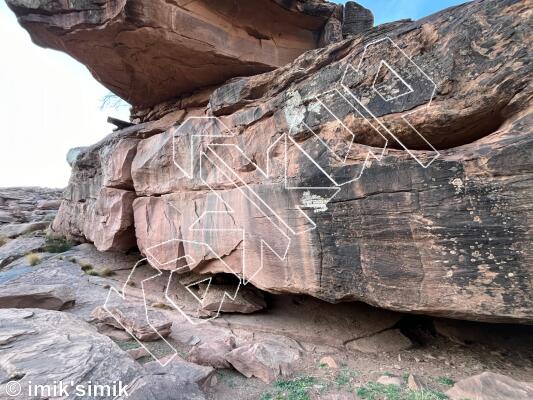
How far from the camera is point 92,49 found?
328 inches

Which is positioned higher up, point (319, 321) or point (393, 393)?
point (393, 393)

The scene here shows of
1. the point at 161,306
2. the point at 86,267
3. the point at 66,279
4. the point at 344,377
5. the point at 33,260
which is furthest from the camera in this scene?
the point at 33,260

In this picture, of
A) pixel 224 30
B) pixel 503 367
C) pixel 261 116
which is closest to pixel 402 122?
pixel 261 116

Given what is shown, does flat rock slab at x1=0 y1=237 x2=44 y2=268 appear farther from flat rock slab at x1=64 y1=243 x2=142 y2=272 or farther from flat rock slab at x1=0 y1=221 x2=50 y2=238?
flat rock slab at x1=0 y1=221 x2=50 y2=238

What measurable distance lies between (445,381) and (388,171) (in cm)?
292

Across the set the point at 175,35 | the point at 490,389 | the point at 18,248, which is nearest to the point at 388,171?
the point at 490,389

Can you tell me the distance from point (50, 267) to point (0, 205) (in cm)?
1734

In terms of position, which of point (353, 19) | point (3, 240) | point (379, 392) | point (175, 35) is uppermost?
point (353, 19)

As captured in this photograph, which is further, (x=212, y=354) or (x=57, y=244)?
(x=57, y=244)

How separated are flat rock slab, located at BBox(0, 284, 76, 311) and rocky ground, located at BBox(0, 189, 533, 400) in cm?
2

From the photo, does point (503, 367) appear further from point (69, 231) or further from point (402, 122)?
point (69, 231)

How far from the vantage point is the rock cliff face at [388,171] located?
3.53 meters

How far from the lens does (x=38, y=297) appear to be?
243 inches

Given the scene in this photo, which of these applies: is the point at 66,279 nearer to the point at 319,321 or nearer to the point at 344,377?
the point at 319,321
